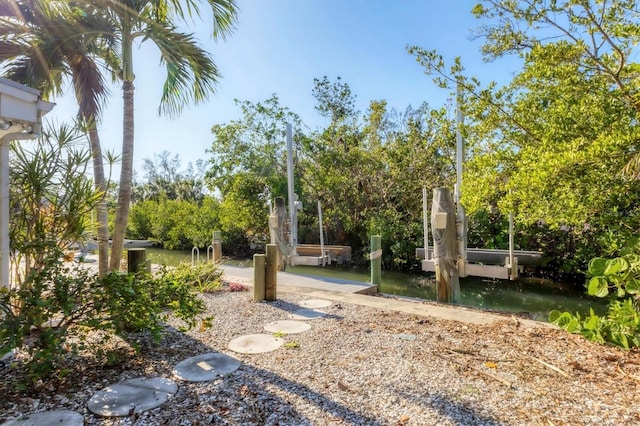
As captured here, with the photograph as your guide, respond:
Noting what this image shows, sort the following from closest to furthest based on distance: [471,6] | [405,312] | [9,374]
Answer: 1. [9,374]
2. [471,6]
3. [405,312]

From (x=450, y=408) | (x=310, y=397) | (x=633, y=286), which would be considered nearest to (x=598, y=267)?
(x=633, y=286)

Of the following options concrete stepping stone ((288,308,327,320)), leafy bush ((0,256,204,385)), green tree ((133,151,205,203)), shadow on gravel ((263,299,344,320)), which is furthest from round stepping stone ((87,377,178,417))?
green tree ((133,151,205,203))

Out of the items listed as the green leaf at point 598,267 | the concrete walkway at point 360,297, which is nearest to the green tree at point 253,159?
the concrete walkway at point 360,297

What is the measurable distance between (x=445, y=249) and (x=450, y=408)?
4017 mm

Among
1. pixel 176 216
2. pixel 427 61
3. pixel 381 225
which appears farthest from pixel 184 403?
pixel 176 216

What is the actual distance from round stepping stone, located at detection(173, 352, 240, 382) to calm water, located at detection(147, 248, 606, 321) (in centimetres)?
491

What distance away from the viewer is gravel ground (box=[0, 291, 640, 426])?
Answer: 2.46m

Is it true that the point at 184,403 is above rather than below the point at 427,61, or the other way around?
below

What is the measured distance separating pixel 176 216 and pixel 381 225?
1122 centimetres

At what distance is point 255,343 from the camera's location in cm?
390

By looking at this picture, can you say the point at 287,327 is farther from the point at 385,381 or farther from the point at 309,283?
the point at 309,283

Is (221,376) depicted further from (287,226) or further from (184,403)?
(287,226)

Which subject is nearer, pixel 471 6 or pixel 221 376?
pixel 221 376

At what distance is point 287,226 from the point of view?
31.1 ft
